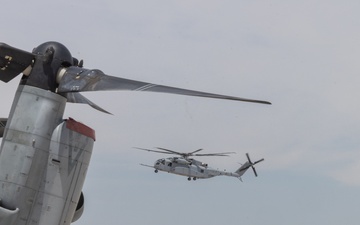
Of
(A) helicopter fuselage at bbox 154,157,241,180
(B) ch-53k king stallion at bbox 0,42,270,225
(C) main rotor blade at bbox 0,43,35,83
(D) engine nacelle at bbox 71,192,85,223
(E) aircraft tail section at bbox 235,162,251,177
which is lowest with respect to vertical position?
(D) engine nacelle at bbox 71,192,85,223

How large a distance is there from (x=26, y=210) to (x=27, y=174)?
875 mm

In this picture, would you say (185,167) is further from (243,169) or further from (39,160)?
(39,160)

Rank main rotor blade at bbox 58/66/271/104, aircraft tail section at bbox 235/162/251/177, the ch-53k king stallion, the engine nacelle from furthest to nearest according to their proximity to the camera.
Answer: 1. aircraft tail section at bbox 235/162/251/177
2. the engine nacelle
3. the ch-53k king stallion
4. main rotor blade at bbox 58/66/271/104

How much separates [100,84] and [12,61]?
2320 mm

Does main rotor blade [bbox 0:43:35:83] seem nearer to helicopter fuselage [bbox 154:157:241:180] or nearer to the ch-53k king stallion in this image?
the ch-53k king stallion

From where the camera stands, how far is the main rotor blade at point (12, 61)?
46.6 ft

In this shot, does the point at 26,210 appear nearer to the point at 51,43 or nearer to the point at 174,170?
the point at 51,43

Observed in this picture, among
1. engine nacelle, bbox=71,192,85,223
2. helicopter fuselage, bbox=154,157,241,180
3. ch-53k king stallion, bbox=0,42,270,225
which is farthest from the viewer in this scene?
helicopter fuselage, bbox=154,157,241,180

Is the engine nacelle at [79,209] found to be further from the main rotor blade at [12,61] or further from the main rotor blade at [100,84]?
the main rotor blade at [12,61]

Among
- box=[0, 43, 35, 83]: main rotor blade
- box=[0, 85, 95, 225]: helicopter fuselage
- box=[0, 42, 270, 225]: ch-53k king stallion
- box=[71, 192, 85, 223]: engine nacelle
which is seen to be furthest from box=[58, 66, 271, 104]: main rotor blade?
box=[71, 192, 85, 223]: engine nacelle

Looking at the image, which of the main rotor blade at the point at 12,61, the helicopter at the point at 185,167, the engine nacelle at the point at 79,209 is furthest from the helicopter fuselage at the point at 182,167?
the main rotor blade at the point at 12,61

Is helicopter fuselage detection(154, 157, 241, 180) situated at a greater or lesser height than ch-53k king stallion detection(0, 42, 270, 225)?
greater

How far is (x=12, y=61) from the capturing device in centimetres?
1437

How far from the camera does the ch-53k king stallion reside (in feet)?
46.6
